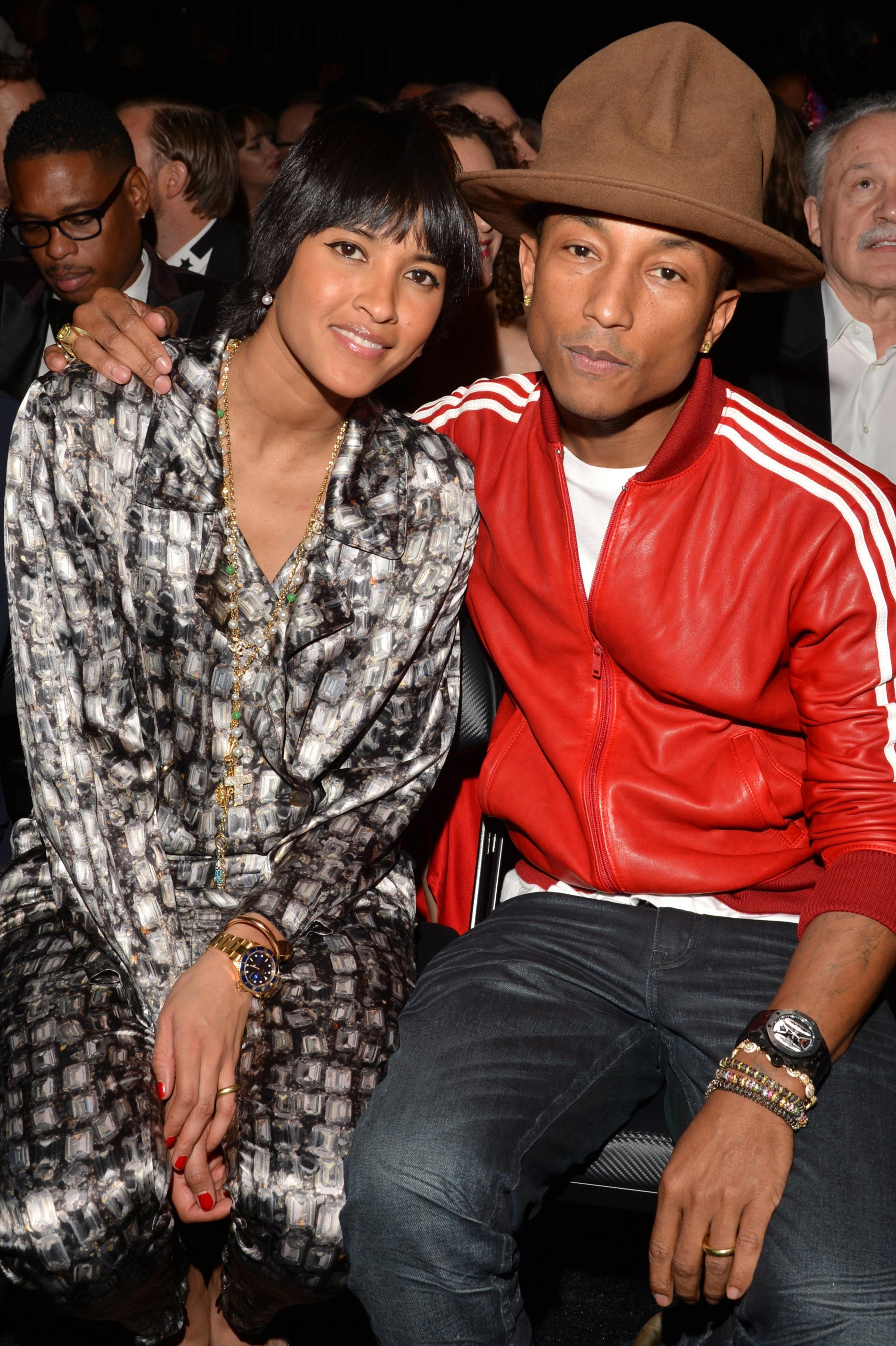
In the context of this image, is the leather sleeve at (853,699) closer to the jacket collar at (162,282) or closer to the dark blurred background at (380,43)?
the jacket collar at (162,282)

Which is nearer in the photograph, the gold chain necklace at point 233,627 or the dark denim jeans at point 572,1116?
the dark denim jeans at point 572,1116

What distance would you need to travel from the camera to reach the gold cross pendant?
2.07 metres

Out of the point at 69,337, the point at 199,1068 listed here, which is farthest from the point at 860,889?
the point at 69,337

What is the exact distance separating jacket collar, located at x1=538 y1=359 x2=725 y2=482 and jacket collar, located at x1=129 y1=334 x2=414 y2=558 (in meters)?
0.42

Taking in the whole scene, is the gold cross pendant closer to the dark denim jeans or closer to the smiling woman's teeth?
the dark denim jeans

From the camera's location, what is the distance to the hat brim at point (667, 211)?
1.76 m

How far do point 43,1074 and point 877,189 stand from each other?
9.89 feet

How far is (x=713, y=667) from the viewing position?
6.39 feet

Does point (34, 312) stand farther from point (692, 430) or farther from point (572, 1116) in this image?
point (572, 1116)

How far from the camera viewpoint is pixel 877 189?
3322 millimetres

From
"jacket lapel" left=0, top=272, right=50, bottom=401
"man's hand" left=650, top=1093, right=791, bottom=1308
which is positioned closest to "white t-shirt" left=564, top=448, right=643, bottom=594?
"man's hand" left=650, top=1093, right=791, bottom=1308

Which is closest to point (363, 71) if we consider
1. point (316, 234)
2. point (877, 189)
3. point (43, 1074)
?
point (877, 189)

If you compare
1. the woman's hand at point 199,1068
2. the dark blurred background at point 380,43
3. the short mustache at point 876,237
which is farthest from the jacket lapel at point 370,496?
the dark blurred background at point 380,43

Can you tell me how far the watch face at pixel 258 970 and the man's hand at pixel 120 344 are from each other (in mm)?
919
